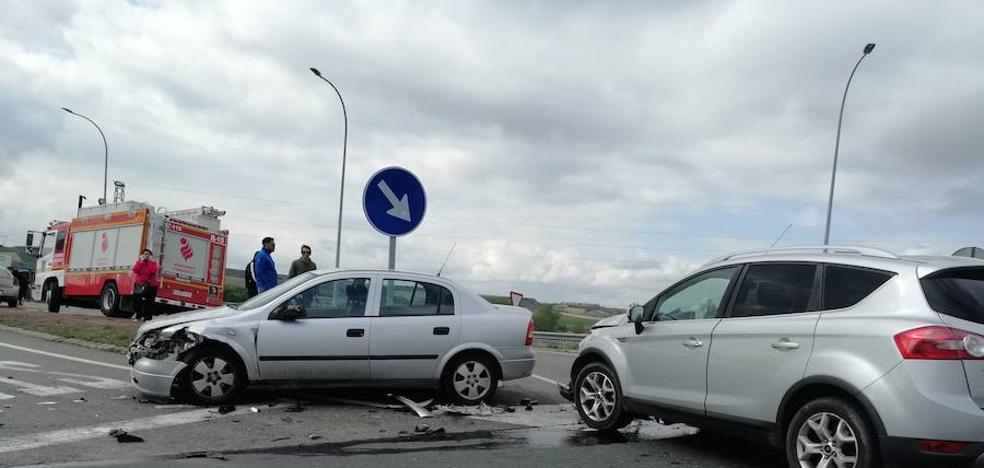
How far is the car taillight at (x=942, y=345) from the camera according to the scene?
4.48 meters

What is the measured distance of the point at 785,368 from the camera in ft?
17.2

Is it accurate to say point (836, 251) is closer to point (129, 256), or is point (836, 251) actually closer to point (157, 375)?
point (157, 375)

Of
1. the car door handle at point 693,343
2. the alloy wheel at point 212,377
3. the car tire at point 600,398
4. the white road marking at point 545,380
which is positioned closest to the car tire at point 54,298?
the white road marking at point 545,380

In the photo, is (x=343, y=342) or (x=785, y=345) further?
(x=343, y=342)

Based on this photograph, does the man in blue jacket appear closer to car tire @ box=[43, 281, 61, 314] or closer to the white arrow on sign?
the white arrow on sign

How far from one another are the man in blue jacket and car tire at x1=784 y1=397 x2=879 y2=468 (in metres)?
8.93

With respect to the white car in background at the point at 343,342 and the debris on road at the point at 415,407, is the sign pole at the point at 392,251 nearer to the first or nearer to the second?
the white car in background at the point at 343,342

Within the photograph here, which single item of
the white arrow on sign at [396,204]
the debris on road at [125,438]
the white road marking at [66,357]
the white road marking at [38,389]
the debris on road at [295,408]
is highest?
the white arrow on sign at [396,204]

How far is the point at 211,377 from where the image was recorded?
7629 mm

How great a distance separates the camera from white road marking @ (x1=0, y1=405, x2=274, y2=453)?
5.83 m

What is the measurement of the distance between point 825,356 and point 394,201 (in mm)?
5797

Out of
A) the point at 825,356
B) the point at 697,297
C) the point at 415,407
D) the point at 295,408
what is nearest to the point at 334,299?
the point at 295,408

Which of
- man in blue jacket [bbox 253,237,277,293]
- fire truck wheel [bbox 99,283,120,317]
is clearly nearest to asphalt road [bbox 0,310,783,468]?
man in blue jacket [bbox 253,237,277,293]

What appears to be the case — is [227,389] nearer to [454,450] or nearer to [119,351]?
[454,450]
